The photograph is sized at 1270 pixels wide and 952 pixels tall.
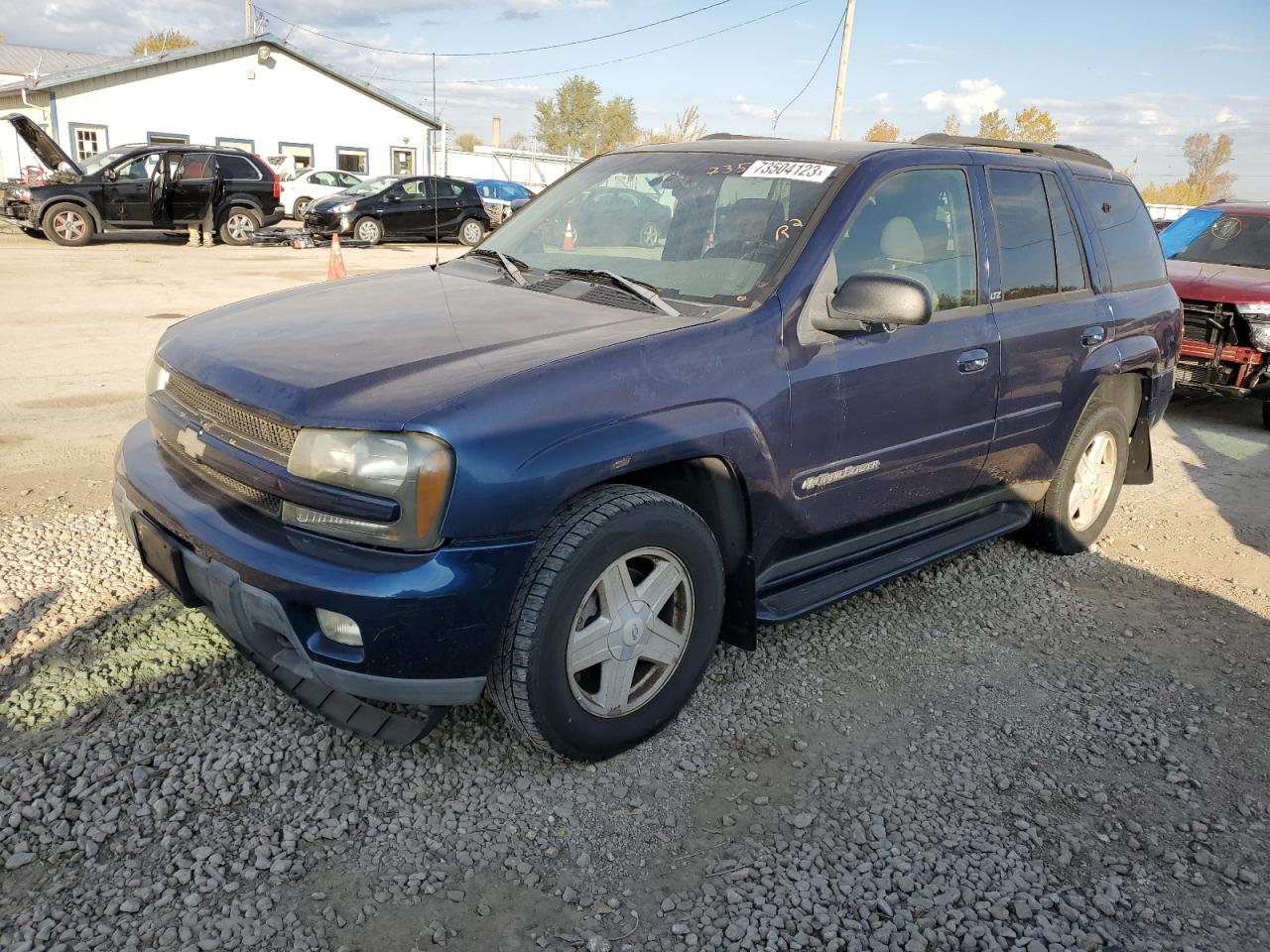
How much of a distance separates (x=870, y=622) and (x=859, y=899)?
169 centimetres

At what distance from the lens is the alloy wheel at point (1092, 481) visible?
15.5 ft

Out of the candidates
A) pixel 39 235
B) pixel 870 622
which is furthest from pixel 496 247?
pixel 39 235

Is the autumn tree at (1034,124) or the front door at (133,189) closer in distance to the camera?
the front door at (133,189)

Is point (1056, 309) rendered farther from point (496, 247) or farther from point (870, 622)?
point (496, 247)

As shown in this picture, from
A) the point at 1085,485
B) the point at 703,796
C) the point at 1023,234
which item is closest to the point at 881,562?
the point at 703,796

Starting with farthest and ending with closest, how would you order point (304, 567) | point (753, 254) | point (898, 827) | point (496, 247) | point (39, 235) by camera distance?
point (39, 235), point (496, 247), point (753, 254), point (898, 827), point (304, 567)

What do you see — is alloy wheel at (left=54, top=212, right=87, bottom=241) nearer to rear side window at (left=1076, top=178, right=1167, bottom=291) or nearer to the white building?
the white building

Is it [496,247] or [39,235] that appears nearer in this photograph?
[496,247]

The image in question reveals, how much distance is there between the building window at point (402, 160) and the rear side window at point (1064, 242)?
34.1 metres

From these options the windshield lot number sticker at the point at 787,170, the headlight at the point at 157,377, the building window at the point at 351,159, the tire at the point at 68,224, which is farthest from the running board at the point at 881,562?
the building window at the point at 351,159

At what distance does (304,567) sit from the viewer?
7.91ft

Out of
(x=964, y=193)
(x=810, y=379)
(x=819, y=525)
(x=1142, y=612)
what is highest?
(x=964, y=193)

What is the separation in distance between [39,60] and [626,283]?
43.2m

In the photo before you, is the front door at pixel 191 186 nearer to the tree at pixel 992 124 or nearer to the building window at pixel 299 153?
the building window at pixel 299 153
